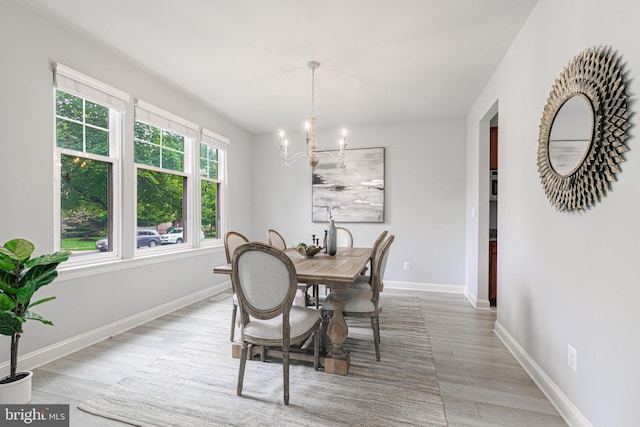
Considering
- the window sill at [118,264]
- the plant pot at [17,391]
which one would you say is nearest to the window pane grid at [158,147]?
the window sill at [118,264]

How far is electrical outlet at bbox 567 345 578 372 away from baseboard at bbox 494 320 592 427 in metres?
0.20

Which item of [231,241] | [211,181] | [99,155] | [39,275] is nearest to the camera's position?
[39,275]

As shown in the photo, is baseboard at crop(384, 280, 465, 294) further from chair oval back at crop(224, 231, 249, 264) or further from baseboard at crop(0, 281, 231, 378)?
baseboard at crop(0, 281, 231, 378)

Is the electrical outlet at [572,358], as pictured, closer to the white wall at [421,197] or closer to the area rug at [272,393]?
the area rug at [272,393]

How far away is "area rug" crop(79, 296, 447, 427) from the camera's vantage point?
167 cm

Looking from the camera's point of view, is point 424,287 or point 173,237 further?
point 424,287

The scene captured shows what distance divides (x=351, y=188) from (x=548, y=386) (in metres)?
3.54

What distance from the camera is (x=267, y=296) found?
5.89ft

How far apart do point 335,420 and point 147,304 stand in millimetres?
2515

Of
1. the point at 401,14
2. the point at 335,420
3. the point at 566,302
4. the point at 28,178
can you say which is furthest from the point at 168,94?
the point at 566,302

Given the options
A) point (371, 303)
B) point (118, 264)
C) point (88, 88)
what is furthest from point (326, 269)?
point (88, 88)

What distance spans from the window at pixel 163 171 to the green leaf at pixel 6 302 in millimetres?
1693

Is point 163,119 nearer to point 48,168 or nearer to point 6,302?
point 48,168

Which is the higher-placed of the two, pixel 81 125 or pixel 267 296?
pixel 81 125
